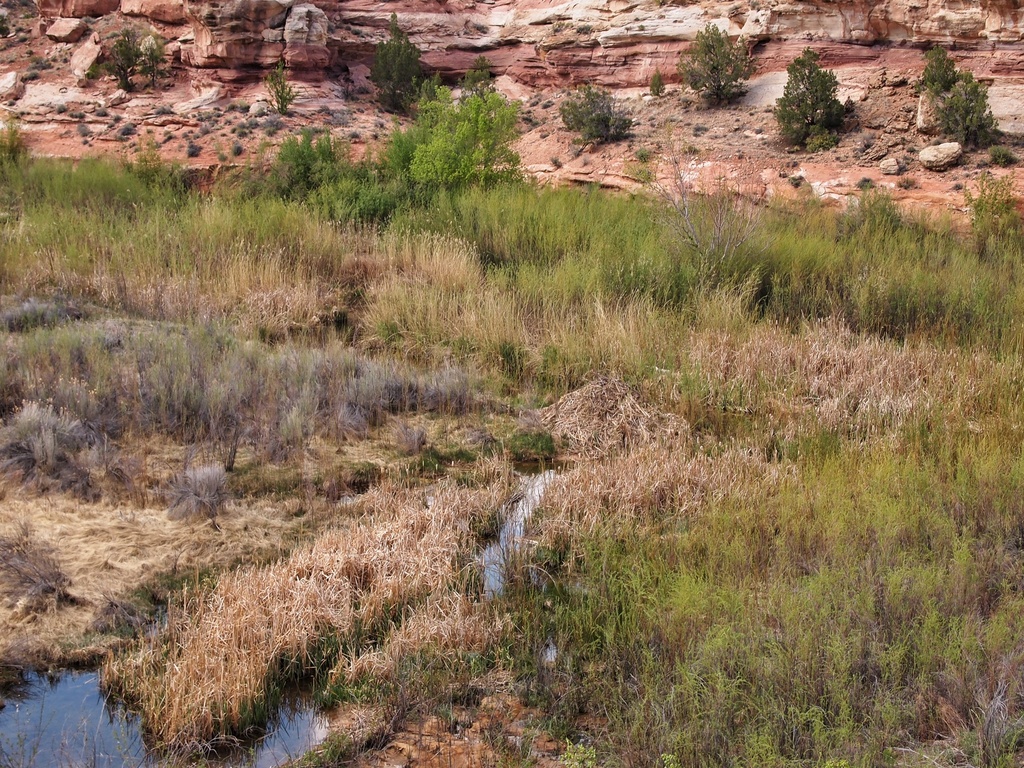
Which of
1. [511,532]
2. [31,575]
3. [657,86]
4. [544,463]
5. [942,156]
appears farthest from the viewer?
[657,86]

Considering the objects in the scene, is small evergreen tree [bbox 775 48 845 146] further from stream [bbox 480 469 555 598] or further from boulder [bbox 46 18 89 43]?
boulder [bbox 46 18 89 43]

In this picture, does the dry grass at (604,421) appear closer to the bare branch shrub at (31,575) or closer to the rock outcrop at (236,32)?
the bare branch shrub at (31,575)

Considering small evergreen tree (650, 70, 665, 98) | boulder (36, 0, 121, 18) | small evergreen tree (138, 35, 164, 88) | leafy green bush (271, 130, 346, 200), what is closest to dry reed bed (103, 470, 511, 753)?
leafy green bush (271, 130, 346, 200)

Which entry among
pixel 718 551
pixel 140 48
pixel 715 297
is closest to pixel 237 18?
pixel 140 48

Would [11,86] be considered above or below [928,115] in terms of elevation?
above

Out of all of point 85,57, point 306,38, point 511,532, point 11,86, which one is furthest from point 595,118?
point 511,532

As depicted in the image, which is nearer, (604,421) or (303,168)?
(604,421)

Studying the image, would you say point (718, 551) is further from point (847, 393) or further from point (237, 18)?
point (237, 18)

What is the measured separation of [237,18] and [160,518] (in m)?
21.7

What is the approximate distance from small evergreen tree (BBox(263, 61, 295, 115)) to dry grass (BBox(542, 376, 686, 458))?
17.3 meters

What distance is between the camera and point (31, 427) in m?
6.25

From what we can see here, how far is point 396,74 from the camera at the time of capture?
2533cm

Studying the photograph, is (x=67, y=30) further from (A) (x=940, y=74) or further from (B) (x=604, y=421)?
(B) (x=604, y=421)

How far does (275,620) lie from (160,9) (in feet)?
83.5
